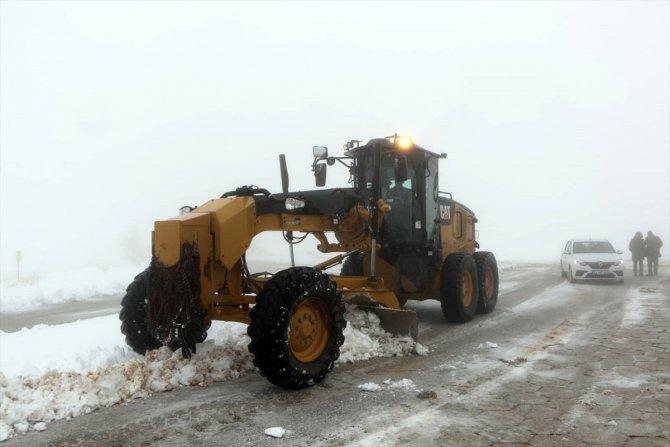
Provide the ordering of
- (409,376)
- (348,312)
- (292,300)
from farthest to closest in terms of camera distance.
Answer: (348,312) < (409,376) < (292,300)

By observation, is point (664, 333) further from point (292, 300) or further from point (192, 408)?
point (192, 408)

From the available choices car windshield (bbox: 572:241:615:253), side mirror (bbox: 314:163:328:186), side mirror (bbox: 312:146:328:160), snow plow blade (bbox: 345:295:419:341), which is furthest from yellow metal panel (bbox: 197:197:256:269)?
car windshield (bbox: 572:241:615:253)

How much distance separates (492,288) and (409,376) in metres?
5.37

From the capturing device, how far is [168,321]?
4.54 metres

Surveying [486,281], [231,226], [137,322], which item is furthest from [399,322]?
[486,281]

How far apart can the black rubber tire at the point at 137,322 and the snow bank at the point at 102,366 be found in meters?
0.17

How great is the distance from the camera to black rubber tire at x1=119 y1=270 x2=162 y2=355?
5.45 metres

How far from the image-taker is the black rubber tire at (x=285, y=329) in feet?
14.3

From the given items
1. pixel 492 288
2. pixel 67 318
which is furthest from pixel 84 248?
pixel 492 288

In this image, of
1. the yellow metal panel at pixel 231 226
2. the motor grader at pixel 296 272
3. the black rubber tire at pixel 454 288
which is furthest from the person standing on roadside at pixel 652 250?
the yellow metal panel at pixel 231 226

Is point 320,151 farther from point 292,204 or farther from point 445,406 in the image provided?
point 445,406

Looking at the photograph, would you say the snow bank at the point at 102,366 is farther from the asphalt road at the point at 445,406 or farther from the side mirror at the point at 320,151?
the side mirror at the point at 320,151

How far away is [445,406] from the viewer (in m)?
4.28

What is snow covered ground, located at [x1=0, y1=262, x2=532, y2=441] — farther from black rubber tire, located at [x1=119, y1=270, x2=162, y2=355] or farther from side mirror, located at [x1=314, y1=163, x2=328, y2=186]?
side mirror, located at [x1=314, y1=163, x2=328, y2=186]
